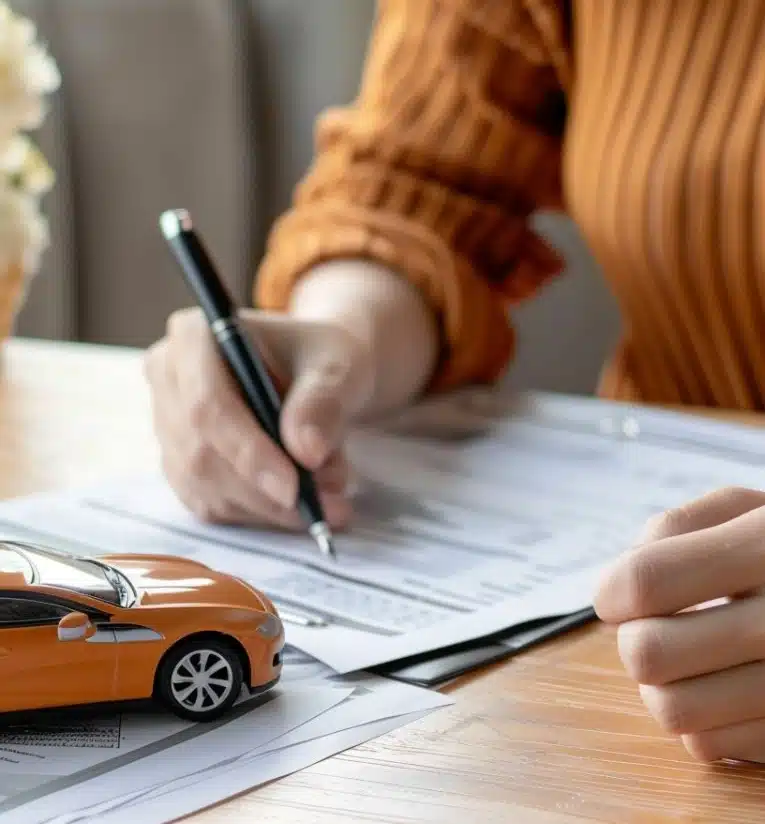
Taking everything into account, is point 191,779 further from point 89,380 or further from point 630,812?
point 89,380

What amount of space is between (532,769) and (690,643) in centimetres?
6

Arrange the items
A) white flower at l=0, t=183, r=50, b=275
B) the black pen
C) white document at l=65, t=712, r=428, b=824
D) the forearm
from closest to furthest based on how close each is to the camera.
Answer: white document at l=65, t=712, r=428, b=824 → the black pen → the forearm → white flower at l=0, t=183, r=50, b=275

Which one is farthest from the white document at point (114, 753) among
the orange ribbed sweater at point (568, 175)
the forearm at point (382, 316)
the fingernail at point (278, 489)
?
the orange ribbed sweater at point (568, 175)

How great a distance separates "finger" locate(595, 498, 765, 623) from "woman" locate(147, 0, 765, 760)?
1.09 feet

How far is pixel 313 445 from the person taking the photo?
636mm

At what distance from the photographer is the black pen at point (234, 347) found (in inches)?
24.3

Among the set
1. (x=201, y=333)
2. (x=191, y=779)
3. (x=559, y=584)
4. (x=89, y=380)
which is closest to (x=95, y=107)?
(x=89, y=380)

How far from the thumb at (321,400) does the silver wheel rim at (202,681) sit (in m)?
0.25

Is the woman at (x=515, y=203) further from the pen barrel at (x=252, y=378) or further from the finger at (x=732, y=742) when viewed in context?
the finger at (x=732, y=742)

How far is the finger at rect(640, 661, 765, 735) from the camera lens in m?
0.38

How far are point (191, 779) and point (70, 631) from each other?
0.06m

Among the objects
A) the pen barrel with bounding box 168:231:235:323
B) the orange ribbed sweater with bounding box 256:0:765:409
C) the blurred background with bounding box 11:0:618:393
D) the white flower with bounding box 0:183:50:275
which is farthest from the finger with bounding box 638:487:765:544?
the blurred background with bounding box 11:0:618:393

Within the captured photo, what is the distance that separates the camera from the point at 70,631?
0.37 metres

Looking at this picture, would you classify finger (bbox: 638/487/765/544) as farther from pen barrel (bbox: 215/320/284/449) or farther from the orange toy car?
pen barrel (bbox: 215/320/284/449)
